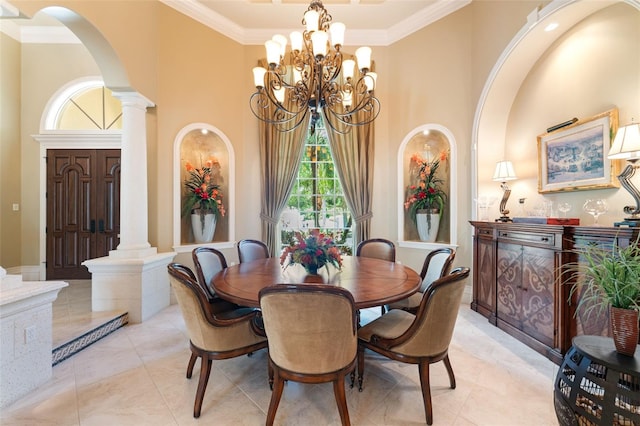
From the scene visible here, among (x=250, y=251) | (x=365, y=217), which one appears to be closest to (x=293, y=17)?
(x=365, y=217)

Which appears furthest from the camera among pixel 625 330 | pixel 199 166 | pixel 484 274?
pixel 199 166

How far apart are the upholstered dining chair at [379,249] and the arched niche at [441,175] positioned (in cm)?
101

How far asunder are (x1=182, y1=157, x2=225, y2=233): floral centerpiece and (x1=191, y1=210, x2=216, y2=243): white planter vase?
0.13ft

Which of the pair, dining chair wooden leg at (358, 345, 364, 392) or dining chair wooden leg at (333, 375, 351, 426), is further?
dining chair wooden leg at (358, 345, 364, 392)

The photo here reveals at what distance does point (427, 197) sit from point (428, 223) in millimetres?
395

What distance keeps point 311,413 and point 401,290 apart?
0.98 meters

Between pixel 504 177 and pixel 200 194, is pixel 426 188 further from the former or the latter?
pixel 200 194

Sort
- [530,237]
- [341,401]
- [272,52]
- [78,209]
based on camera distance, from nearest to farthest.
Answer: [341,401]
[272,52]
[530,237]
[78,209]

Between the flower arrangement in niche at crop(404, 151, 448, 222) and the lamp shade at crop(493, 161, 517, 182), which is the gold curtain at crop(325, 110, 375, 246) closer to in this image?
the flower arrangement in niche at crop(404, 151, 448, 222)

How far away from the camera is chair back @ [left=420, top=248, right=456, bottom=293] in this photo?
2301 millimetres

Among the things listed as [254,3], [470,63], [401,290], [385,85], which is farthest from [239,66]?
[401,290]

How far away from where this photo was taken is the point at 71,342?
246 centimetres

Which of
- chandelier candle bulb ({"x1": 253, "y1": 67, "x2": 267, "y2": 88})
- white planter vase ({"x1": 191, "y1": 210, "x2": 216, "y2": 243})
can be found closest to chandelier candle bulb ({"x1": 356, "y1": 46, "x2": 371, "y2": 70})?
chandelier candle bulb ({"x1": 253, "y1": 67, "x2": 267, "y2": 88})

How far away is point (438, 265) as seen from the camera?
247 centimetres
